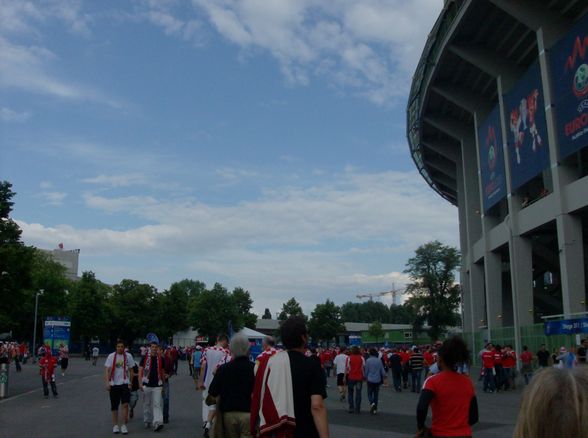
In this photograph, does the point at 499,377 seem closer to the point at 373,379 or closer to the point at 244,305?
the point at 373,379

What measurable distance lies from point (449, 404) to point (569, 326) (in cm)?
1801

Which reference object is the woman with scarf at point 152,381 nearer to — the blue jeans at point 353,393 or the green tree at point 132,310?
the blue jeans at point 353,393

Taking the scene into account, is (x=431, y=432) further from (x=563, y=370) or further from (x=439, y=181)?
(x=439, y=181)

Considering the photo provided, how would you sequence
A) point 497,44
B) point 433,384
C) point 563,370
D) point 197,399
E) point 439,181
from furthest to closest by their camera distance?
point 439,181 → point 497,44 → point 197,399 → point 433,384 → point 563,370

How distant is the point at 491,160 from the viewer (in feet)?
138

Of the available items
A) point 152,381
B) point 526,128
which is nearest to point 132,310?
point 526,128

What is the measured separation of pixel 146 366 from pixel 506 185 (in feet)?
97.5

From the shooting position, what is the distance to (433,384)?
594cm

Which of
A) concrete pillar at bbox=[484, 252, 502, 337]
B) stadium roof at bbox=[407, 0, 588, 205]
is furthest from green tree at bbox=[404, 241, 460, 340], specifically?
concrete pillar at bbox=[484, 252, 502, 337]

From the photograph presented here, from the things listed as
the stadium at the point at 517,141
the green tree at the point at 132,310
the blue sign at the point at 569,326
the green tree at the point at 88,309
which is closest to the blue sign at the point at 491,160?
the stadium at the point at 517,141

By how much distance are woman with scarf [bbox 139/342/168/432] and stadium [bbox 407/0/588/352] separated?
13752 millimetres

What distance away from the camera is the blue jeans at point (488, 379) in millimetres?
26156

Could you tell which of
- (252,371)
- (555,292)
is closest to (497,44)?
(555,292)

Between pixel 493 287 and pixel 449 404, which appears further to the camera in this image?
pixel 493 287
